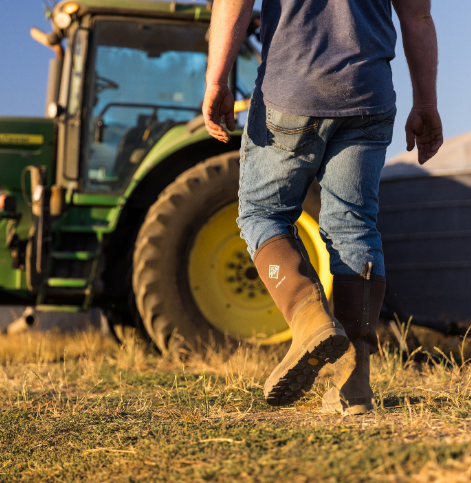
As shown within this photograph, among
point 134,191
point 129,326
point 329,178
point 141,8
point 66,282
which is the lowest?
point 129,326

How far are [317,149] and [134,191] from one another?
2.16m

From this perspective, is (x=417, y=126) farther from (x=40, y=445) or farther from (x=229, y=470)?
(x=40, y=445)

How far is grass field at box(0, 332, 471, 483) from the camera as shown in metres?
1.18

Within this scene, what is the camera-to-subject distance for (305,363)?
5.34 feet

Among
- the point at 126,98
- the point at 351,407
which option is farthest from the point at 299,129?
the point at 126,98

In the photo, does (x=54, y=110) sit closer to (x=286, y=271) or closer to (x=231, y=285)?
(x=231, y=285)

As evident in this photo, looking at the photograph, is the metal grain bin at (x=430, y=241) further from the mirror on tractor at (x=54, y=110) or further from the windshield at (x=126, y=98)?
the mirror on tractor at (x=54, y=110)

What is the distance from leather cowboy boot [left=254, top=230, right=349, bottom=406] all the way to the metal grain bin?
8.04ft

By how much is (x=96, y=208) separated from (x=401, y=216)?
2.05 m

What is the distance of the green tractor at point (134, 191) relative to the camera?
3.37 metres

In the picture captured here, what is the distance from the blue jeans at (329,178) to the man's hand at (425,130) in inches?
8.7

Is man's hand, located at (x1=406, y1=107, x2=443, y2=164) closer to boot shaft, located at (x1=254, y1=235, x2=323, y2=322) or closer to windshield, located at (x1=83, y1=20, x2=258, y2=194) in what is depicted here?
boot shaft, located at (x1=254, y1=235, x2=323, y2=322)

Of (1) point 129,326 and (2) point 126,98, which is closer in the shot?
(2) point 126,98

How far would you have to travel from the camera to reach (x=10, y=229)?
12.4 feet
